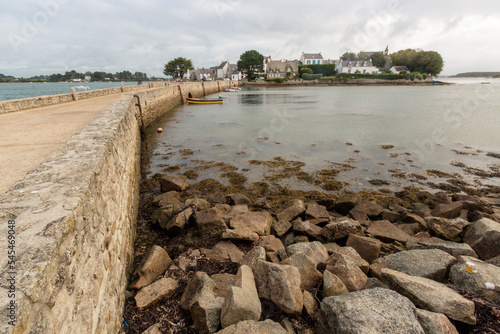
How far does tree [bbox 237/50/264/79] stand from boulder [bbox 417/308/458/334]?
3708 inches

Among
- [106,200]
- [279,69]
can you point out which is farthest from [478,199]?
[279,69]

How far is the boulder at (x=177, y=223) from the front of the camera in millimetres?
5082

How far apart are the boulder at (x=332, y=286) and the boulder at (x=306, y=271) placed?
1.04 ft

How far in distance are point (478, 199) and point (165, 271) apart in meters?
8.15

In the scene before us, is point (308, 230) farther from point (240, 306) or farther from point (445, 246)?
point (240, 306)

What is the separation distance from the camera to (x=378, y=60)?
10494 centimetres

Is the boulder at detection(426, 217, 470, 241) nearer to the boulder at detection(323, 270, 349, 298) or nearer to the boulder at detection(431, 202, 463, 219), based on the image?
the boulder at detection(431, 202, 463, 219)

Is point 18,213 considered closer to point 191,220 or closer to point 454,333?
point 191,220

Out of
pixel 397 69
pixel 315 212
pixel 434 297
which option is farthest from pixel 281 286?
pixel 397 69

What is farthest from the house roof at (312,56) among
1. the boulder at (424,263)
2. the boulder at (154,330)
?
the boulder at (154,330)

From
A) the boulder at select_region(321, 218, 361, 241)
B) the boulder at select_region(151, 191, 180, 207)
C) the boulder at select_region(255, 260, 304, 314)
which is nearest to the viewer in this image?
the boulder at select_region(255, 260, 304, 314)

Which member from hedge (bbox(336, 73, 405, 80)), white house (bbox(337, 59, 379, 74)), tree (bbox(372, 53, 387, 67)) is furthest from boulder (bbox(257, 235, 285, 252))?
tree (bbox(372, 53, 387, 67))

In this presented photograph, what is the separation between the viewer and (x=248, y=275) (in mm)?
3129

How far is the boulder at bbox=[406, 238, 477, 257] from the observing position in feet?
12.7
